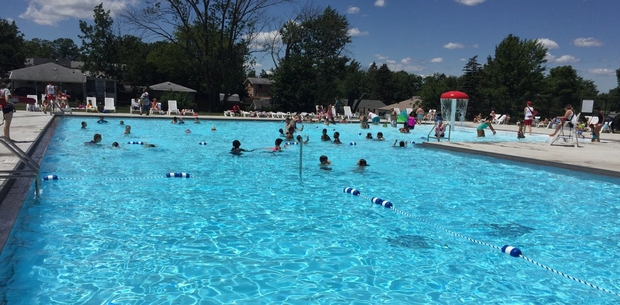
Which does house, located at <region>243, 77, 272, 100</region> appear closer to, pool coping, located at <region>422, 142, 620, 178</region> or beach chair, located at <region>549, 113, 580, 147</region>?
beach chair, located at <region>549, 113, 580, 147</region>

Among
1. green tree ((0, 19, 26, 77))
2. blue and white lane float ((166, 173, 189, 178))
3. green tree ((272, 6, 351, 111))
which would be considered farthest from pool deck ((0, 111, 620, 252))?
green tree ((0, 19, 26, 77))

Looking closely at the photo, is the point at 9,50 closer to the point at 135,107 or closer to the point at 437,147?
the point at 135,107

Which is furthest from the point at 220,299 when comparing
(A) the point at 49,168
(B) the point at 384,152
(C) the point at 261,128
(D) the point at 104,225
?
(C) the point at 261,128

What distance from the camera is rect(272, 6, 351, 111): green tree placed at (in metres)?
35.8

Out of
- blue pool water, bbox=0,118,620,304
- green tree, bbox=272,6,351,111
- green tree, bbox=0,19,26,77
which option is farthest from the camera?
green tree, bbox=0,19,26,77

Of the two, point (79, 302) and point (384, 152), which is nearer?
point (79, 302)

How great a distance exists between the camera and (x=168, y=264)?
15.5ft

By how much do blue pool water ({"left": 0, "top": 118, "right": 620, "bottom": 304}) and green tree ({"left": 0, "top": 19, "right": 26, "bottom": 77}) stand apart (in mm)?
48949

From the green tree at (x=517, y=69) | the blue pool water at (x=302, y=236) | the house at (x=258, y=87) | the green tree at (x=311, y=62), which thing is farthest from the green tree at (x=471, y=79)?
the blue pool water at (x=302, y=236)

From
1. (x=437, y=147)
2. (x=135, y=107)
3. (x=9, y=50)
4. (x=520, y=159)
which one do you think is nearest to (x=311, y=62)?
(x=135, y=107)

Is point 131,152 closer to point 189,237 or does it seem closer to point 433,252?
point 189,237

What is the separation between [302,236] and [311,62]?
32.3 metres

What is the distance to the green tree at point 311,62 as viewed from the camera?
118ft

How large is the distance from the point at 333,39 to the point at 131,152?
31976 millimetres
